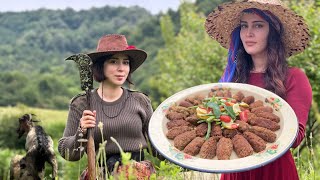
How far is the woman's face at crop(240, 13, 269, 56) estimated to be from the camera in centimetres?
279

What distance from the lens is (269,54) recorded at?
2811mm

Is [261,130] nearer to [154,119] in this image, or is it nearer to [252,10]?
[154,119]

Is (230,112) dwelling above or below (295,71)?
below

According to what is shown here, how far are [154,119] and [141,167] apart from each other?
1.53 feet

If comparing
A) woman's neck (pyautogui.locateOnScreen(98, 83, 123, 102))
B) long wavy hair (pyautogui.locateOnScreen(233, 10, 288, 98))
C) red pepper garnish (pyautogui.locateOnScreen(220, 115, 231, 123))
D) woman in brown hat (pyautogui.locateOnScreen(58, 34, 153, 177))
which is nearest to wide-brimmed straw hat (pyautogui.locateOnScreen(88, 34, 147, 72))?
woman in brown hat (pyautogui.locateOnScreen(58, 34, 153, 177))

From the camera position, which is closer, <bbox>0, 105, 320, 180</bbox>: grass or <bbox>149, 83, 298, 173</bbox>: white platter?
<bbox>149, 83, 298, 173</bbox>: white platter

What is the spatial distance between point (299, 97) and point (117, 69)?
1060mm

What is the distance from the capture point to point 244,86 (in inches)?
107

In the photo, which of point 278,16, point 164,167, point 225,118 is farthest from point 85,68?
point 278,16

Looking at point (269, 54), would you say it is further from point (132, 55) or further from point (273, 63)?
point (132, 55)

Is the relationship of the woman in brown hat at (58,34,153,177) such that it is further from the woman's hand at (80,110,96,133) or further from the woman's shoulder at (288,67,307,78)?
the woman's shoulder at (288,67,307,78)

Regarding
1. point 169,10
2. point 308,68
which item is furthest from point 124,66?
point 169,10

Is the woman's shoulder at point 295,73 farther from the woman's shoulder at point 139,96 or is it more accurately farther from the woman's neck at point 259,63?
the woman's shoulder at point 139,96

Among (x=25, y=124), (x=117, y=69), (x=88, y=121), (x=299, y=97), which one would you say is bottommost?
(x=25, y=124)
